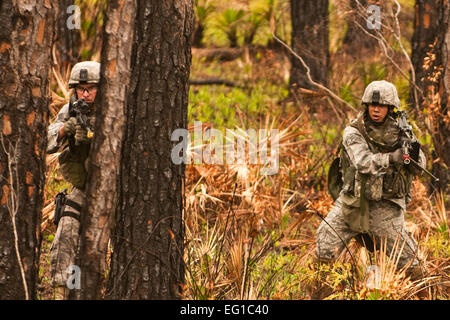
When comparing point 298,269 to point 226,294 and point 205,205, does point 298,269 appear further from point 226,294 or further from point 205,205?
point 205,205

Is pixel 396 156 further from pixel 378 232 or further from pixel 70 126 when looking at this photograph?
pixel 70 126

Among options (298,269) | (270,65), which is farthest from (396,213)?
(270,65)

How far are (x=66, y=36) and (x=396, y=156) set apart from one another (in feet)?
23.8

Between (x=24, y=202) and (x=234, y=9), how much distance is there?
12.8m

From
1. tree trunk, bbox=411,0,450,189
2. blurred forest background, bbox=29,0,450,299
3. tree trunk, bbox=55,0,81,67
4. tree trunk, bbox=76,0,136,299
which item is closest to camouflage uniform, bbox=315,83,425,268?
blurred forest background, bbox=29,0,450,299

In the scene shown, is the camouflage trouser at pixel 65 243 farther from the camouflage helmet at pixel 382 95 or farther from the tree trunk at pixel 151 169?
the camouflage helmet at pixel 382 95

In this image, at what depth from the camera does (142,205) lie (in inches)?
193

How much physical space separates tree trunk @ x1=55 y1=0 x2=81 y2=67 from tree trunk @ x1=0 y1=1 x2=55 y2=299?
697cm

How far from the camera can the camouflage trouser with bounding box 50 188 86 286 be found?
557 cm

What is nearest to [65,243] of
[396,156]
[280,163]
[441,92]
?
[396,156]

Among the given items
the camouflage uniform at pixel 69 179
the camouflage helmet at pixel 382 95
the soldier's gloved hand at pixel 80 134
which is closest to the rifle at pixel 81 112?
the soldier's gloved hand at pixel 80 134

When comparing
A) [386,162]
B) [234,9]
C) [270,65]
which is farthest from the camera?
[234,9]

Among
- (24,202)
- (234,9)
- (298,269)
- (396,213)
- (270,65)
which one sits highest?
(234,9)

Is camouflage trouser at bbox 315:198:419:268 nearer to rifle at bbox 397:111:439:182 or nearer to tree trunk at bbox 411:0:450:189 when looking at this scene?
rifle at bbox 397:111:439:182
